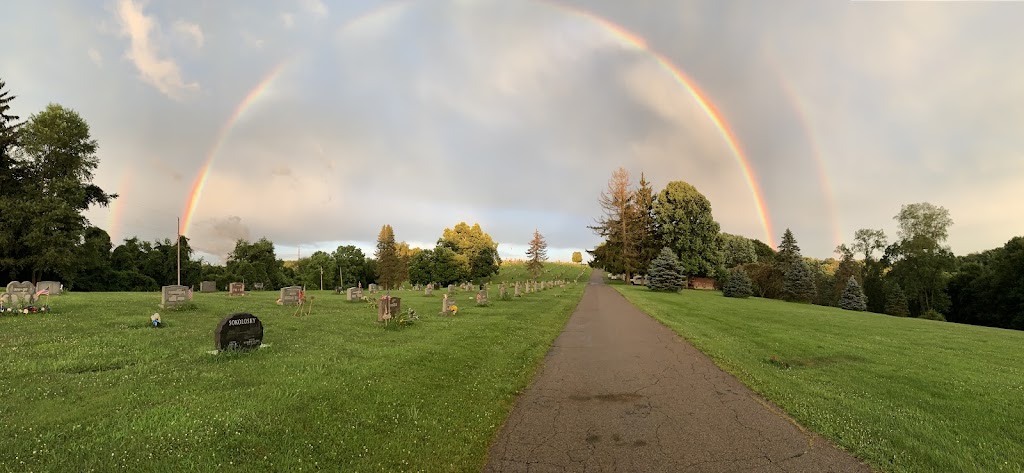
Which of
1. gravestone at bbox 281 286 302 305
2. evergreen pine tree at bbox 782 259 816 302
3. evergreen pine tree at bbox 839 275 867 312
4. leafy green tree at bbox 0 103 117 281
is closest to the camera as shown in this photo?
gravestone at bbox 281 286 302 305

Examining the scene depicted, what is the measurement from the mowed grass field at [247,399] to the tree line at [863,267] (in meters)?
44.5

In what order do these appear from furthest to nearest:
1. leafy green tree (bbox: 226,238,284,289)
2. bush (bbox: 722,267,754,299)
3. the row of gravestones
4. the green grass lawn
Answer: leafy green tree (bbox: 226,238,284,289)
bush (bbox: 722,267,754,299)
the row of gravestones
the green grass lawn

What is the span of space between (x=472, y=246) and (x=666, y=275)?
45809mm


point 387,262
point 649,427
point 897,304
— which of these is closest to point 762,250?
point 897,304

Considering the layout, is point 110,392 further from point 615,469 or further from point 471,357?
point 615,469

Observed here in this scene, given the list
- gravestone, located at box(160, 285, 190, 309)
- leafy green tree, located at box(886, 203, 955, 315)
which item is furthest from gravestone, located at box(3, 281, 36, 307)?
leafy green tree, located at box(886, 203, 955, 315)

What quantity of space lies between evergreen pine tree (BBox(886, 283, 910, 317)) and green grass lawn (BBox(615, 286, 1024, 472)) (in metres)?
35.0

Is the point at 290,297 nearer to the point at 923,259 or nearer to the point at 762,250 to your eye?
the point at 923,259

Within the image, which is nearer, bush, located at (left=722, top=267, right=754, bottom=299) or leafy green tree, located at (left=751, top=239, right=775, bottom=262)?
bush, located at (left=722, top=267, right=754, bottom=299)

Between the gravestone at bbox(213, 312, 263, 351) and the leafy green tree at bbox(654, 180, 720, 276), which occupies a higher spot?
the leafy green tree at bbox(654, 180, 720, 276)

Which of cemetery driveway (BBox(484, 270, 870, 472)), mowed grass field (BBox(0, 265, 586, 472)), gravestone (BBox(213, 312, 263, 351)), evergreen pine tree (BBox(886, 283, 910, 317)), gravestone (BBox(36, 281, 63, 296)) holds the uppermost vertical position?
gravestone (BBox(36, 281, 63, 296))

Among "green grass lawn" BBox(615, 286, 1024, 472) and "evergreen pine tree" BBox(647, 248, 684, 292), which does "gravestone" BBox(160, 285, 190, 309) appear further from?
"evergreen pine tree" BBox(647, 248, 684, 292)

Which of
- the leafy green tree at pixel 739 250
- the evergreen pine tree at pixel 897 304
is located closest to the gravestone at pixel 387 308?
the evergreen pine tree at pixel 897 304

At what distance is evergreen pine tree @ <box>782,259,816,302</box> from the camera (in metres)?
47.7
